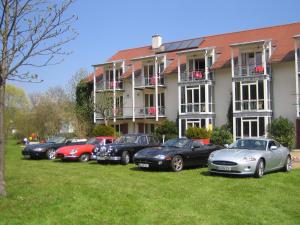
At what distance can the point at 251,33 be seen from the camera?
4012 cm

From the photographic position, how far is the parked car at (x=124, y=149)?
19125mm

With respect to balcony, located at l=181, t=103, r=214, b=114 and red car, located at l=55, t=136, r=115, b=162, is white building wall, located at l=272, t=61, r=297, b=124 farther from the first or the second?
red car, located at l=55, t=136, r=115, b=162

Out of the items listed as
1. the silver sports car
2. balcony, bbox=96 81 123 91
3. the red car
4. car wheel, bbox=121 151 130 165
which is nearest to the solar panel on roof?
balcony, bbox=96 81 123 91

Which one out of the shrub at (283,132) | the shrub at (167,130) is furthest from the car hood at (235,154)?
the shrub at (167,130)

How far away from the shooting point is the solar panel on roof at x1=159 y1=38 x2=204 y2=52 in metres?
42.4

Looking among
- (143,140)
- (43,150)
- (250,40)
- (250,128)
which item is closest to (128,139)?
(143,140)

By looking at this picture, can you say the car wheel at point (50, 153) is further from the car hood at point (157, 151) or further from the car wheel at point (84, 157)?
the car hood at point (157, 151)

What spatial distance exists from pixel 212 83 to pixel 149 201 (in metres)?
28.3

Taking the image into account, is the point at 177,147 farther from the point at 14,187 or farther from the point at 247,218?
the point at 247,218

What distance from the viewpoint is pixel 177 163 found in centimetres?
1641

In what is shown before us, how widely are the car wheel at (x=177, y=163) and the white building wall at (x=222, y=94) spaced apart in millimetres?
20290

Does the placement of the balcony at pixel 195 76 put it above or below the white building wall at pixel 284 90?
Answer: above

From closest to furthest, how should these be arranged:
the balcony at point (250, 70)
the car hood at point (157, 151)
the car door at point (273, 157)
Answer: the car door at point (273, 157) → the car hood at point (157, 151) → the balcony at point (250, 70)

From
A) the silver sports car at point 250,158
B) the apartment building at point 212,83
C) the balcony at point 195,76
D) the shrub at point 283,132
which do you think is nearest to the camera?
the silver sports car at point 250,158
